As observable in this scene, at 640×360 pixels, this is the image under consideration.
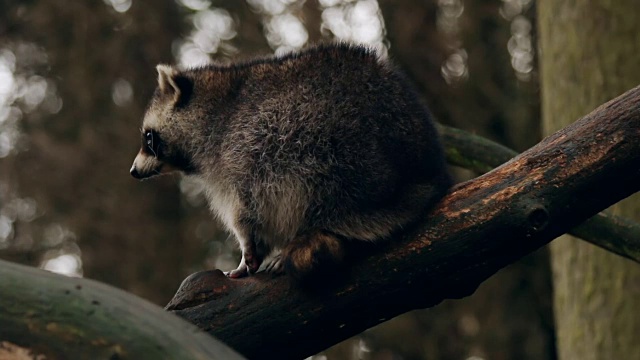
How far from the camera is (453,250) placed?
3.89 meters

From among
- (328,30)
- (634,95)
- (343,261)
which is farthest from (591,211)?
(328,30)

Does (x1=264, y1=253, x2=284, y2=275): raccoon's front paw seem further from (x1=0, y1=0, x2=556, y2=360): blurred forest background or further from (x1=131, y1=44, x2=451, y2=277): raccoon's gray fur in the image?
(x1=0, y1=0, x2=556, y2=360): blurred forest background

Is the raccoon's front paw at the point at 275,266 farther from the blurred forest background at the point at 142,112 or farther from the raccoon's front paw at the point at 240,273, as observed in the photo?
the blurred forest background at the point at 142,112

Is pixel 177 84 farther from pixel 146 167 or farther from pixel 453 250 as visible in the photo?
pixel 453 250

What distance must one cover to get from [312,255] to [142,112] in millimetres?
8307

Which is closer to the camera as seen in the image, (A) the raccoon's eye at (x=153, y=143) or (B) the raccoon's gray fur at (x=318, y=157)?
(B) the raccoon's gray fur at (x=318, y=157)

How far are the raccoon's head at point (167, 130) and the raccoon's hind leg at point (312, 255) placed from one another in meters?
1.14

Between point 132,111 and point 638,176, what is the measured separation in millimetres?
9921

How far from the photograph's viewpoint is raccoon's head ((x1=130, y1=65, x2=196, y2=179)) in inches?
200

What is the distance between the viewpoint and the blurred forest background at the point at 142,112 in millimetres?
10688

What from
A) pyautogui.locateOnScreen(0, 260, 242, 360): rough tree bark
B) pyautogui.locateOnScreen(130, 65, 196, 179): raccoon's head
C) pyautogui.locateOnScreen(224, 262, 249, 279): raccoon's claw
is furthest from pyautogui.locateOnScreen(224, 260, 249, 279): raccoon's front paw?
pyautogui.locateOnScreen(0, 260, 242, 360): rough tree bark

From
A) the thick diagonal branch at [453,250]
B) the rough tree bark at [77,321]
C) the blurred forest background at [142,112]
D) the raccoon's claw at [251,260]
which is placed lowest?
the rough tree bark at [77,321]

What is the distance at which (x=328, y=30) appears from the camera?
414 inches

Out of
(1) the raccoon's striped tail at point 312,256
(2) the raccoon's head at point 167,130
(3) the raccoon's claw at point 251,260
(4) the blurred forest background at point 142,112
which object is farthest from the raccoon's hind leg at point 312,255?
(4) the blurred forest background at point 142,112
